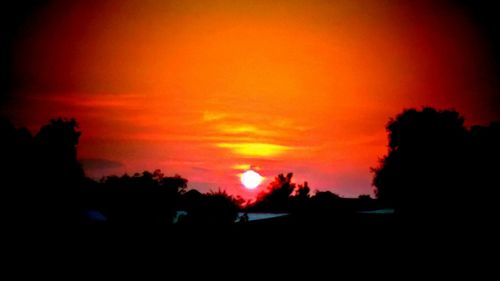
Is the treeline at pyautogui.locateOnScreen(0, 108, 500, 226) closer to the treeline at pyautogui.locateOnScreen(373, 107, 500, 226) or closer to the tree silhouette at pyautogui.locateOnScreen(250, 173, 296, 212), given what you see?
the treeline at pyautogui.locateOnScreen(373, 107, 500, 226)

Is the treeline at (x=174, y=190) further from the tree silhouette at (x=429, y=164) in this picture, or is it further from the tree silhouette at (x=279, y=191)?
the tree silhouette at (x=279, y=191)

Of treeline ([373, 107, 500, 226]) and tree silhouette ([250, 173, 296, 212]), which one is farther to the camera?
tree silhouette ([250, 173, 296, 212])

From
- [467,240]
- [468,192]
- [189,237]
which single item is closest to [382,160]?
[468,192]

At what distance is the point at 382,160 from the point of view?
169 feet

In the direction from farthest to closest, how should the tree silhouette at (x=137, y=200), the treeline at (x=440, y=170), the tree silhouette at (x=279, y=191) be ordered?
the tree silhouette at (x=279, y=191)
the treeline at (x=440, y=170)
the tree silhouette at (x=137, y=200)

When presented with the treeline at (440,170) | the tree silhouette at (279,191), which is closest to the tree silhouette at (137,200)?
the treeline at (440,170)

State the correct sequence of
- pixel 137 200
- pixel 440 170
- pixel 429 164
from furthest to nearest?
pixel 429 164 < pixel 440 170 < pixel 137 200

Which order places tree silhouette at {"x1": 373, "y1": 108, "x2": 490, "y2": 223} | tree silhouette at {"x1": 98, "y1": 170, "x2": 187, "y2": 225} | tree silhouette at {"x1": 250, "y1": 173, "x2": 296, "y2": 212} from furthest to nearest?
tree silhouette at {"x1": 250, "y1": 173, "x2": 296, "y2": 212}, tree silhouette at {"x1": 373, "y1": 108, "x2": 490, "y2": 223}, tree silhouette at {"x1": 98, "y1": 170, "x2": 187, "y2": 225}

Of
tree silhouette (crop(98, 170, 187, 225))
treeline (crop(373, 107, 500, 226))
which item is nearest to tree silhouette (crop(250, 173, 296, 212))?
treeline (crop(373, 107, 500, 226))

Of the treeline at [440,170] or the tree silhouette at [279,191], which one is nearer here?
the treeline at [440,170]

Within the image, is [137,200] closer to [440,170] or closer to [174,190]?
[174,190]

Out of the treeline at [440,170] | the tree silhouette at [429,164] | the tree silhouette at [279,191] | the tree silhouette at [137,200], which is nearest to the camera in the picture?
the tree silhouette at [137,200]

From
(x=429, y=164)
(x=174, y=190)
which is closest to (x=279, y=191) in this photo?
(x=429, y=164)

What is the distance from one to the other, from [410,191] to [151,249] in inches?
1138
